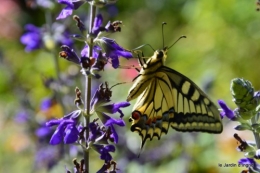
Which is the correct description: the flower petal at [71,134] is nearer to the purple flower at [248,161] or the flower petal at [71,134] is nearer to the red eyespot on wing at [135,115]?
the red eyespot on wing at [135,115]

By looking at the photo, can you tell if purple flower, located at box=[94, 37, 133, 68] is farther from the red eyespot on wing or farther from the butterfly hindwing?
the butterfly hindwing

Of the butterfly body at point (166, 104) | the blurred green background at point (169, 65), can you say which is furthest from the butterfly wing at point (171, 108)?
the blurred green background at point (169, 65)

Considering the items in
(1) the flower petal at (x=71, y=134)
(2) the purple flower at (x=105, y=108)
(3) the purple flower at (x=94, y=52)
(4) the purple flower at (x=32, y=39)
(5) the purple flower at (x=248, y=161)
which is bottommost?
(5) the purple flower at (x=248, y=161)

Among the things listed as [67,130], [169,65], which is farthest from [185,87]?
[169,65]

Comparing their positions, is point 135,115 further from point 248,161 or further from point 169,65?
point 169,65

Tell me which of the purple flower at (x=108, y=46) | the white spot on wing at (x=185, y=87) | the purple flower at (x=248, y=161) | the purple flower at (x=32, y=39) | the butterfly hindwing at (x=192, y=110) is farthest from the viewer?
the purple flower at (x=32, y=39)

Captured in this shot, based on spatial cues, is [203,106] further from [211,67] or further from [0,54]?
[211,67]

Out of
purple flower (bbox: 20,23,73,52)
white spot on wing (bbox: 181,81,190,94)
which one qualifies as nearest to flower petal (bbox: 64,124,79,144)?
white spot on wing (bbox: 181,81,190,94)

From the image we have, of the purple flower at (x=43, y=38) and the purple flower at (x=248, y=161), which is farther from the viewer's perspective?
the purple flower at (x=43, y=38)
